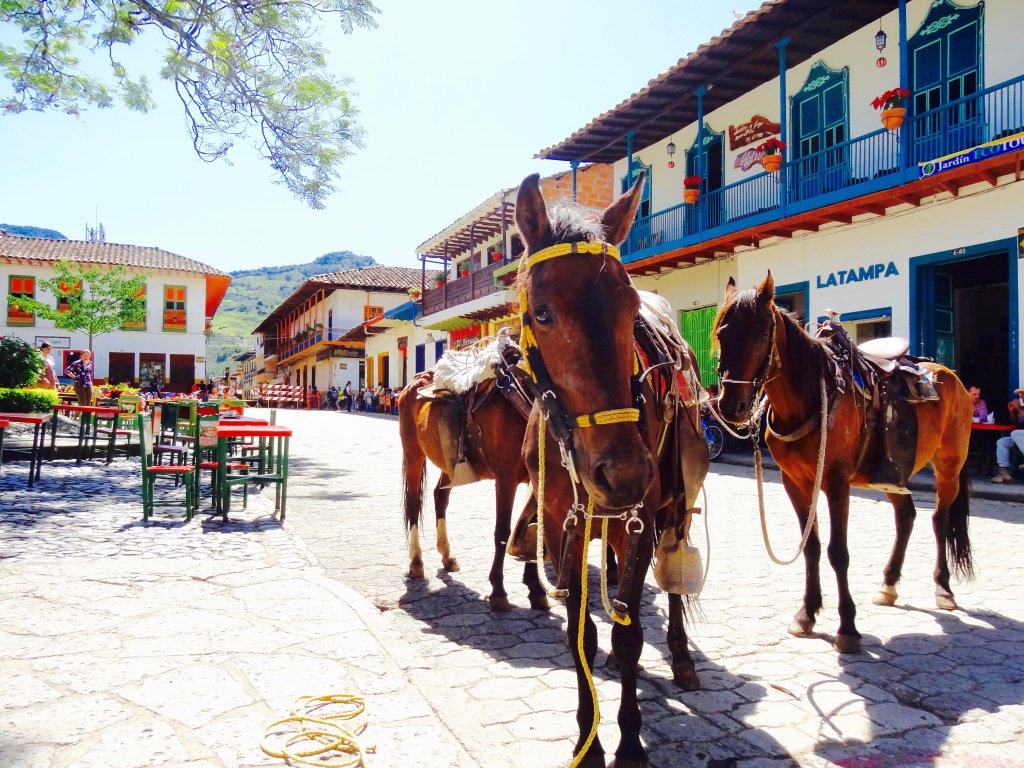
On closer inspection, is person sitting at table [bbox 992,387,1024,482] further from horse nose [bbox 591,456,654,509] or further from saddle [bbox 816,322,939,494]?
horse nose [bbox 591,456,654,509]

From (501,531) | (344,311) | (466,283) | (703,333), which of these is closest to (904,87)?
(703,333)

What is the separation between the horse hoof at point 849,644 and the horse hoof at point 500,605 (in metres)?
1.78

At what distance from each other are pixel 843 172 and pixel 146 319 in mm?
33865

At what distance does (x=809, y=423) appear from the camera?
3.90 metres

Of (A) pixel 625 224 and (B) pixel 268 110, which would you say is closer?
Result: (A) pixel 625 224

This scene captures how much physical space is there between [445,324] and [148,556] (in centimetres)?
2351

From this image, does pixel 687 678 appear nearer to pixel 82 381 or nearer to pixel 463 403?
pixel 463 403

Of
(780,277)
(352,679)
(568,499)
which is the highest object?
(780,277)

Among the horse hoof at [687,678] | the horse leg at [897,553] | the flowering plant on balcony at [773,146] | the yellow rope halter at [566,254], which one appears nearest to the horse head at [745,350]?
the horse hoof at [687,678]

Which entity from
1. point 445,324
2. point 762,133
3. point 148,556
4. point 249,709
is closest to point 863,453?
point 249,709

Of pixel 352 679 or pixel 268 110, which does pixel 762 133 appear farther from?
pixel 352 679

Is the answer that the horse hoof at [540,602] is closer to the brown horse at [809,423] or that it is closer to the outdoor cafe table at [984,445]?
the brown horse at [809,423]

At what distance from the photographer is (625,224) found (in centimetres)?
247

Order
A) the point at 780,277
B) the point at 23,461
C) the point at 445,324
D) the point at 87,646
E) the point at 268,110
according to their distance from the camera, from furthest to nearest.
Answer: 1. the point at 445,324
2. the point at 780,277
3. the point at 268,110
4. the point at 23,461
5. the point at 87,646
